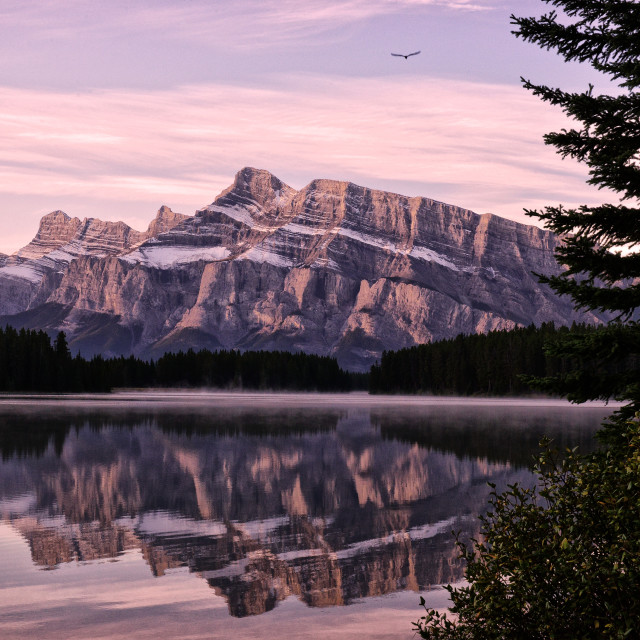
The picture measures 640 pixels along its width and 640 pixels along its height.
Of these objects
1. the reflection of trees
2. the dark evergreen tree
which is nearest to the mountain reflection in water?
the reflection of trees

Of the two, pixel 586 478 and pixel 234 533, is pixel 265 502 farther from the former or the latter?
pixel 586 478

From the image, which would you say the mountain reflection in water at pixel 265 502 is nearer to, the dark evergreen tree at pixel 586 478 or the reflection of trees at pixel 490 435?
the reflection of trees at pixel 490 435

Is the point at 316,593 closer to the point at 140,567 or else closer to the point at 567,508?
the point at 140,567

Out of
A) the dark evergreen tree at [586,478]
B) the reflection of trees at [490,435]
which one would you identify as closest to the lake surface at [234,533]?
the reflection of trees at [490,435]

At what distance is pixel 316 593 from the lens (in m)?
20.1

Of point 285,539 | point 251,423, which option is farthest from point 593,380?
point 251,423

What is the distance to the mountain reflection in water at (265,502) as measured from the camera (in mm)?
22484

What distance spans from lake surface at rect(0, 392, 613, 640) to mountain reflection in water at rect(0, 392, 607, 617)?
0.09m

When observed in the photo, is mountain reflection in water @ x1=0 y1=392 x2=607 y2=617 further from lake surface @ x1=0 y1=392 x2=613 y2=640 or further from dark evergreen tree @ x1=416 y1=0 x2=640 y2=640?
dark evergreen tree @ x1=416 y1=0 x2=640 y2=640

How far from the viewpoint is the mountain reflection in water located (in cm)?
2248

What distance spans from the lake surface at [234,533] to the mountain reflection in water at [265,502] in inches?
3.5

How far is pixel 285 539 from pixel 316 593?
6554 millimetres

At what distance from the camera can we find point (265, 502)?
34219 mm

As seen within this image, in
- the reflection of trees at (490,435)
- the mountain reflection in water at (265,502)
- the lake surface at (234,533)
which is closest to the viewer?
the lake surface at (234,533)
